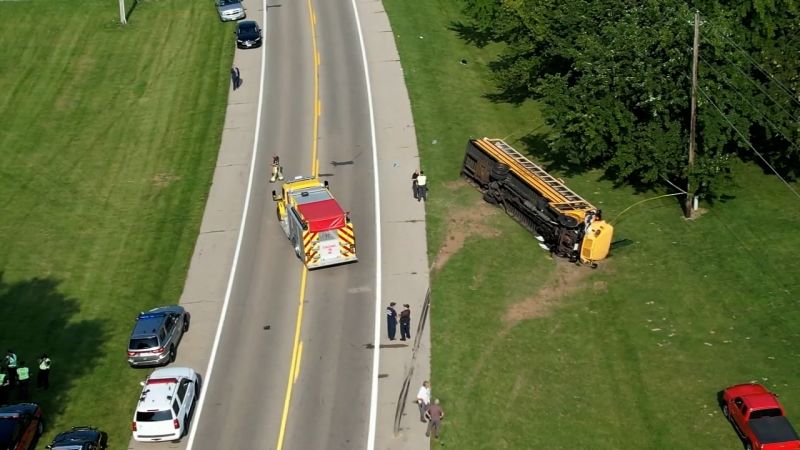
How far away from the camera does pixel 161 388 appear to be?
4091cm

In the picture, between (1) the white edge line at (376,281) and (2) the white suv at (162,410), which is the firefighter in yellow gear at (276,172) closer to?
(1) the white edge line at (376,281)

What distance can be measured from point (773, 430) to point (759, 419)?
715 millimetres

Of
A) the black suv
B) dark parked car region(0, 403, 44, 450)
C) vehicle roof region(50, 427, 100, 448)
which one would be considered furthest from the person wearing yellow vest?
vehicle roof region(50, 427, 100, 448)

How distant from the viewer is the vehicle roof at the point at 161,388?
40125 mm

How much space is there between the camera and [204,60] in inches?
3031

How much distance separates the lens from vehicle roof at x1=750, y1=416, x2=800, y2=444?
122 feet

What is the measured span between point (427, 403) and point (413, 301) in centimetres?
843

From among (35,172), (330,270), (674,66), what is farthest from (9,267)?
(674,66)

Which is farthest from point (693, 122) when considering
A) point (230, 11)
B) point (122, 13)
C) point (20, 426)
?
point (122, 13)

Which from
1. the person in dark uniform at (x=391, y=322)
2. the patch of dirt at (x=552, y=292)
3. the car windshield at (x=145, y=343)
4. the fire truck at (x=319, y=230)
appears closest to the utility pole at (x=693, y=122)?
the patch of dirt at (x=552, y=292)

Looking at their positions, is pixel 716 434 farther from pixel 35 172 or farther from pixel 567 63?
pixel 35 172

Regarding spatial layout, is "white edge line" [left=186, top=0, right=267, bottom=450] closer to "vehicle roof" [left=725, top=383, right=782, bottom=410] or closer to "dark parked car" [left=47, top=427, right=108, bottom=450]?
"dark parked car" [left=47, top=427, right=108, bottom=450]

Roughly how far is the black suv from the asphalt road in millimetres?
2176

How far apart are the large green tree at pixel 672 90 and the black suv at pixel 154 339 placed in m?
22.9
